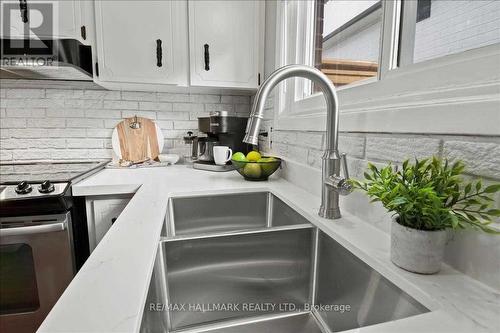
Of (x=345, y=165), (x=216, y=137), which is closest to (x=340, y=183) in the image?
(x=345, y=165)

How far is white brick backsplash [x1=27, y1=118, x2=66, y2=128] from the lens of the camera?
1.74 m

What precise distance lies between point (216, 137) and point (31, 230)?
3.28 feet

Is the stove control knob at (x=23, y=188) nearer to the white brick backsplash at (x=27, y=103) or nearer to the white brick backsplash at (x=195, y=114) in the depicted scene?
the white brick backsplash at (x=27, y=103)

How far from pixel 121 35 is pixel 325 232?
1521mm

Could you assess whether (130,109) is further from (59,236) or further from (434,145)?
(434,145)

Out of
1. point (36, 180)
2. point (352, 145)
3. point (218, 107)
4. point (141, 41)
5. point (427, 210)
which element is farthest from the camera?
point (218, 107)

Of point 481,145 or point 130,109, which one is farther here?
point 130,109

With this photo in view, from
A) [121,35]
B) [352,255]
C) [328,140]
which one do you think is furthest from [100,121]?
[352,255]

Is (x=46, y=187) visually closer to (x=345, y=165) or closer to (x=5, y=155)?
(x=5, y=155)

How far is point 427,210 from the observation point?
433 mm

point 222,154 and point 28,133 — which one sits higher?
point 28,133

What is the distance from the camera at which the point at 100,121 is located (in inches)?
71.9

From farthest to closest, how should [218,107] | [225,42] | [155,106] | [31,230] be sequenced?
[218,107] → [155,106] → [225,42] → [31,230]

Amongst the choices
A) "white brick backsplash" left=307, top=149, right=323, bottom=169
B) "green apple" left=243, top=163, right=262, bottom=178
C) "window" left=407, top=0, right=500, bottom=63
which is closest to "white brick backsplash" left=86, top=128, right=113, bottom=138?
"green apple" left=243, top=163, right=262, bottom=178
